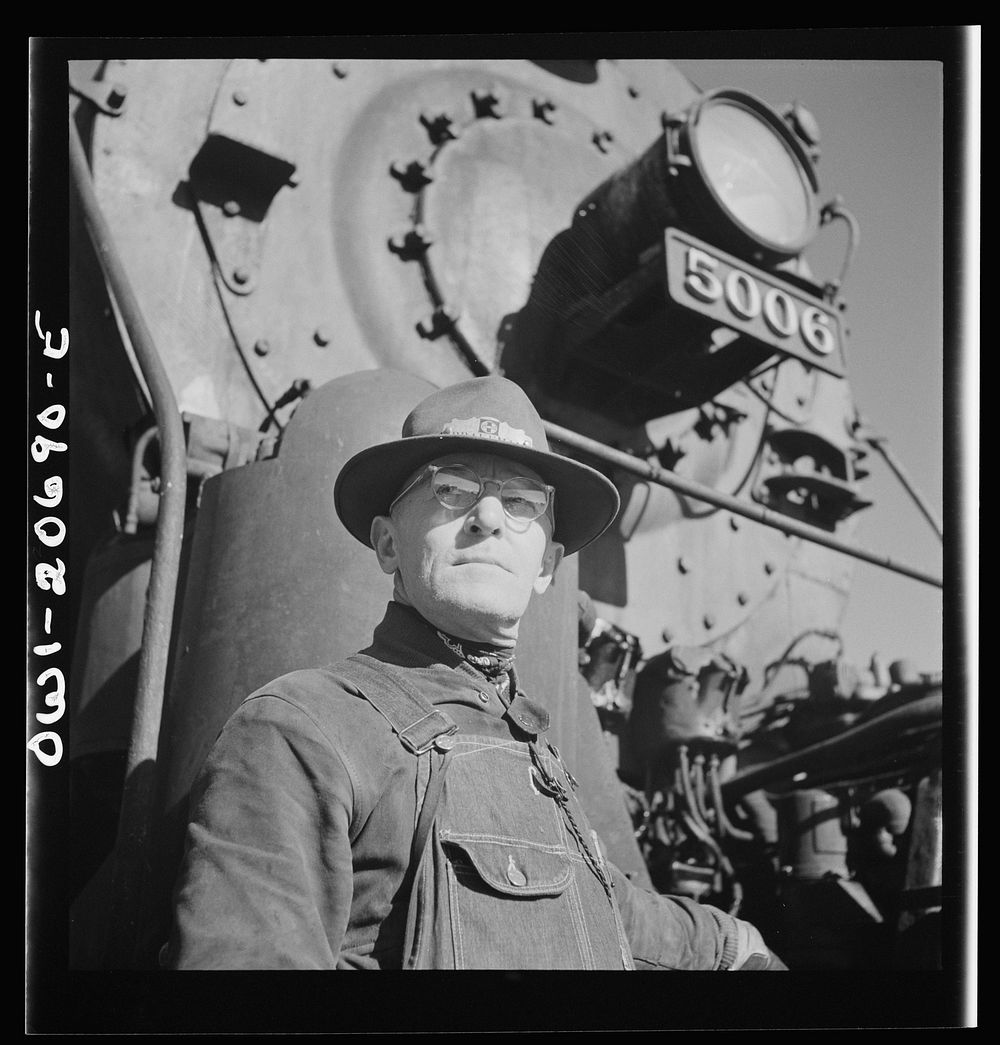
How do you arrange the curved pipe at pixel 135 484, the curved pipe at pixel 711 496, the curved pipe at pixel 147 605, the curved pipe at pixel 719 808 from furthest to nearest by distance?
the curved pipe at pixel 719 808 < the curved pipe at pixel 711 496 < the curved pipe at pixel 135 484 < the curved pipe at pixel 147 605

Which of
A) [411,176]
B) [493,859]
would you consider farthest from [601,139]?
[493,859]

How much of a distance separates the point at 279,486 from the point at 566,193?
1.21 metres

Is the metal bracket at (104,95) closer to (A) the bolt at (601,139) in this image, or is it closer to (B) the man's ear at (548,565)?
(A) the bolt at (601,139)

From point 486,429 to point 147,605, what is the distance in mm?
617

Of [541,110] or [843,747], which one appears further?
[541,110]

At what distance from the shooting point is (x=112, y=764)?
7.22 feet

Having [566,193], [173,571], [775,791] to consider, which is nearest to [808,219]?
[566,193]

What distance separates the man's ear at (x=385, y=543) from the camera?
6.45 feet

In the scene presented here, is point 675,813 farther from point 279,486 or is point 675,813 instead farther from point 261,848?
point 261,848

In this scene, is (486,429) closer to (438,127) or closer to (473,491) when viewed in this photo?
(473,491)

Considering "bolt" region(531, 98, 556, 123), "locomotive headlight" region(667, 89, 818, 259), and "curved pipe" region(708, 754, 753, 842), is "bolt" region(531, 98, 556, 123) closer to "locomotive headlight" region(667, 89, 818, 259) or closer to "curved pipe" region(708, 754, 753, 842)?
"locomotive headlight" region(667, 89, 818, 259)

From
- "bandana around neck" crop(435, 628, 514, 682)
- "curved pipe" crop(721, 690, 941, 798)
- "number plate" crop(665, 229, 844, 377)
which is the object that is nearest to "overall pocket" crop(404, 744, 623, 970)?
"bandana around neck" crop(435, 628, 514, 682)

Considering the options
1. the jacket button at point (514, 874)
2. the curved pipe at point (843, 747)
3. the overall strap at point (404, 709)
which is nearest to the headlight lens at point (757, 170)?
the curved pipe at point (843, 747)

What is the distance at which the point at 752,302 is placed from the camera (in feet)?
9.03
